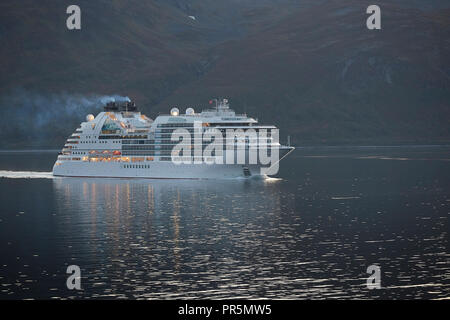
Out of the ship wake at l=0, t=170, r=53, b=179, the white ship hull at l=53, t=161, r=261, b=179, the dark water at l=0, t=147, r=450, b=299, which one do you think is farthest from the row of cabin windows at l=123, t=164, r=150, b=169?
the ship wake at l=0, t=170, r=53, b=179

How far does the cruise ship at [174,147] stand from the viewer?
4811 inches

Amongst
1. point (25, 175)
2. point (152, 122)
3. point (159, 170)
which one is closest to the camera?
point (159, 170)

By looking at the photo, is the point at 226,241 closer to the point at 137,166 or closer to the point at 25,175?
the point at 137,166

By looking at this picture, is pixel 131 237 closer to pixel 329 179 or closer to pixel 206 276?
pixel 206 276

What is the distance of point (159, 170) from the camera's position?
128750mm

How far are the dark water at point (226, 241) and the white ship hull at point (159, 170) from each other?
27.0 ft

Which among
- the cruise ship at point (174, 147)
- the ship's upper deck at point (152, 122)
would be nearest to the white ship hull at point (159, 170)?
the cruise ship at point (174, 147)

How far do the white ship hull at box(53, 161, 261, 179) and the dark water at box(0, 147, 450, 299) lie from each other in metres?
8.22

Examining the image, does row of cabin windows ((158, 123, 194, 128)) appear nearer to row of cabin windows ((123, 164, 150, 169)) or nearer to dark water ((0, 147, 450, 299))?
row of cabin windows ((123, 164, 150, 169))

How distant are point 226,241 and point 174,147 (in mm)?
61833

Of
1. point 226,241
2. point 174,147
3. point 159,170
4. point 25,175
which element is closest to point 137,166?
point 159,170

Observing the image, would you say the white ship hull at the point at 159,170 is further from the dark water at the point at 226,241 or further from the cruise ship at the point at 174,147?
the dark water at the point at 226,241

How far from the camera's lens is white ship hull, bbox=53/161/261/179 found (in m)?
123

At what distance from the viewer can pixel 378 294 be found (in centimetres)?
4869
